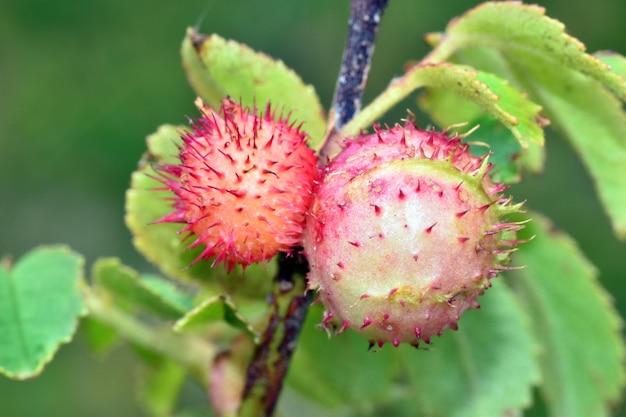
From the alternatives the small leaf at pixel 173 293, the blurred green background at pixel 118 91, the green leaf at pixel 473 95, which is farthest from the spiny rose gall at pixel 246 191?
the blurred green background at pixel 118 91

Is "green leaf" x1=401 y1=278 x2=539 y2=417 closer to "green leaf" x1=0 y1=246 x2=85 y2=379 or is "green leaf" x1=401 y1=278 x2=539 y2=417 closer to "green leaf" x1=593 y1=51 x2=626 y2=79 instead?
"green leaf" x1=593 y1=51 x2=626 y2=79

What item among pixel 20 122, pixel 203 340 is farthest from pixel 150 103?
pixel 203 340

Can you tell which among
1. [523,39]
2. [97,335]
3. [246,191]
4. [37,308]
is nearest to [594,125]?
[523,39]

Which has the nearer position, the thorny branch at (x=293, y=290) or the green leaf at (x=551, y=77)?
the thorny branch at (x=293, y=290)

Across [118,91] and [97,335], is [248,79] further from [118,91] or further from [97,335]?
[118,91]

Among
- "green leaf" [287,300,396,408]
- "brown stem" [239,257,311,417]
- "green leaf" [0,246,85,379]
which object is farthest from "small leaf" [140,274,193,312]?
"brown stem" [239,257,311,417]

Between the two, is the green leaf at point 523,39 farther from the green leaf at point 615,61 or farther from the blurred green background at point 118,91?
the blurred green background at point 118,91
